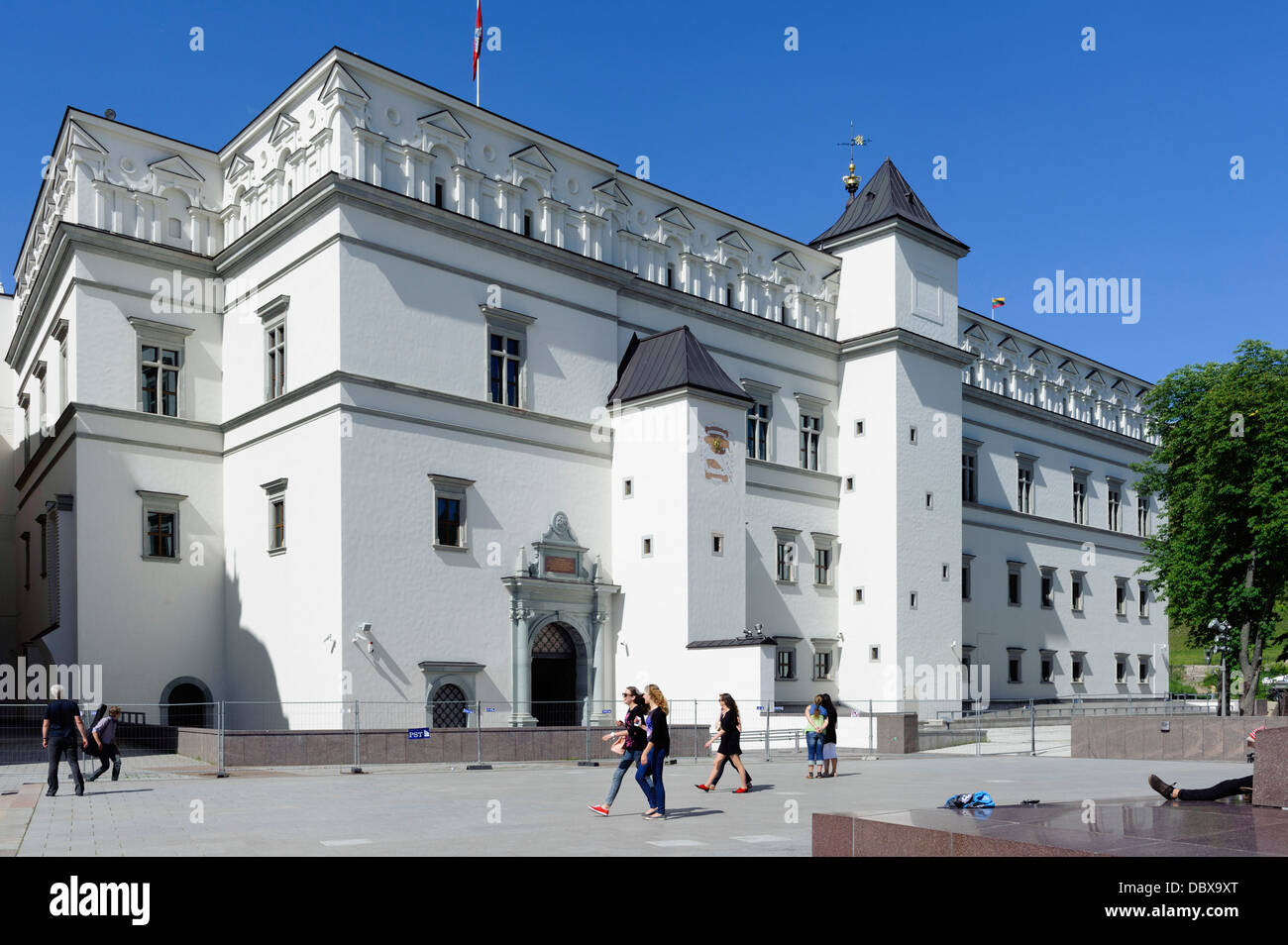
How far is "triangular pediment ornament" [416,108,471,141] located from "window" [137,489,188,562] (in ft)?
41.5

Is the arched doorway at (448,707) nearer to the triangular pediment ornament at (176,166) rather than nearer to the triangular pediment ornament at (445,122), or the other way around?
the triangular pediment ornament at (445,122)

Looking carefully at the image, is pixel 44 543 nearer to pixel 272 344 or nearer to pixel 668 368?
pixel 272 344

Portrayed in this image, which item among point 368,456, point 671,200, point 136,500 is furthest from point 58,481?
point 671,200

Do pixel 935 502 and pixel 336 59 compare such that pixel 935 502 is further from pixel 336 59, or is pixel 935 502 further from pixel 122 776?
pixel 122 776

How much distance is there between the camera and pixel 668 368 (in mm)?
36531

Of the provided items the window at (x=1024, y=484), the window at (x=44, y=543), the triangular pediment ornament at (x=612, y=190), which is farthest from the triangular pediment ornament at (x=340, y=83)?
the window at (x=1024, y=484)

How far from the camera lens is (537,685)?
115 ft

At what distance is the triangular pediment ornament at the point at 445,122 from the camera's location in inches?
1309

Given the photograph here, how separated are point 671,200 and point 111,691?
898 inches

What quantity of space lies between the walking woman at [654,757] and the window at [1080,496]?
156 feet

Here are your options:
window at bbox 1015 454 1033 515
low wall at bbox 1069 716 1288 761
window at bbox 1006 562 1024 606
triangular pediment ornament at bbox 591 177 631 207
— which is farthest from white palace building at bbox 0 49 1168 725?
window at bbox 1015 454 1033 515

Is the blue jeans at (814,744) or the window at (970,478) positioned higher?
the window at (970,478)

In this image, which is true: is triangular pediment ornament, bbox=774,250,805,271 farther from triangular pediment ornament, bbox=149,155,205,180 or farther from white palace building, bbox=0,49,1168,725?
triangular pediment ornament, bbox=149,155,205,180
